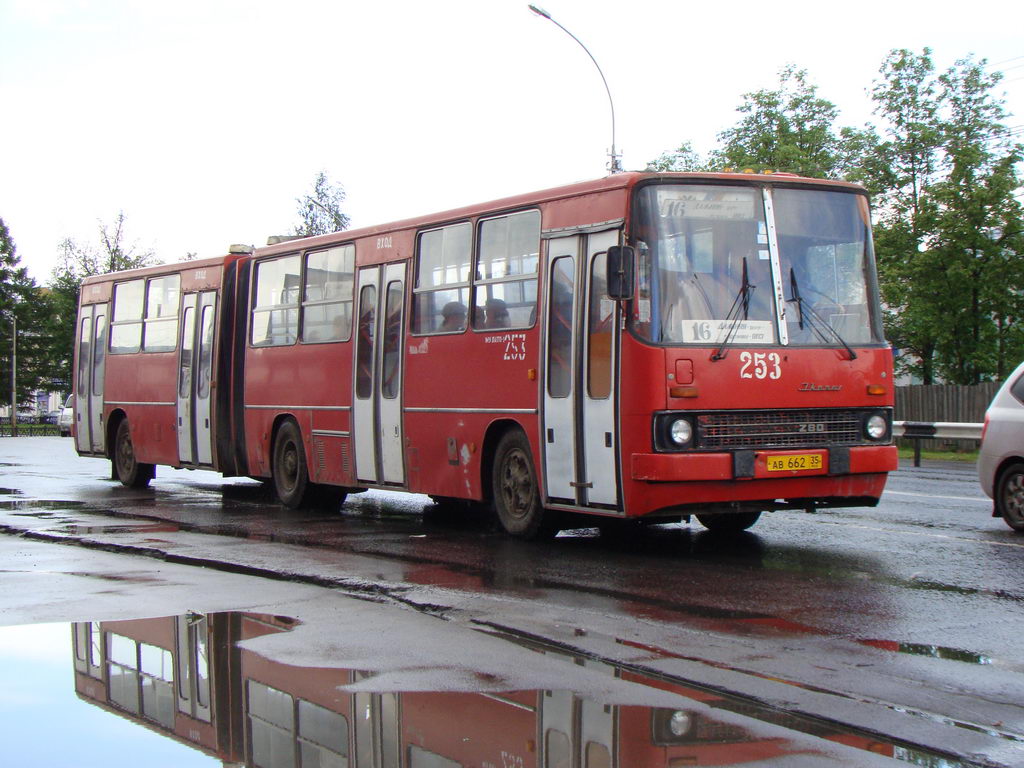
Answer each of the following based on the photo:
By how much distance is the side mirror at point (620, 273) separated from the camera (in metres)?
10.9

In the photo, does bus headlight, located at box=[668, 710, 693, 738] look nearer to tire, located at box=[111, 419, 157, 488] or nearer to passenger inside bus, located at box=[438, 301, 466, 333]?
passenger inside bus, located at box=[438, 301, 466, 333]

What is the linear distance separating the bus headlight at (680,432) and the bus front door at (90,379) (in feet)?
45.9

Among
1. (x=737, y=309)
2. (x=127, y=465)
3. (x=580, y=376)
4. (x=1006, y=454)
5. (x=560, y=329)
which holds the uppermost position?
(x=737, y=309)

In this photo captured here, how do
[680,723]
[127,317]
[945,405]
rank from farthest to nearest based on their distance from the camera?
[945,405]
[127,317]
[680,723]

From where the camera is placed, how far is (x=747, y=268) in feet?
37.0

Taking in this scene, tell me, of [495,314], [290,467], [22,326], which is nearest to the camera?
[495,314]

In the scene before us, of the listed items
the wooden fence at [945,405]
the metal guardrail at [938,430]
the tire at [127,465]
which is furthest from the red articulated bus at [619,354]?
the wooden fence at [945,405]

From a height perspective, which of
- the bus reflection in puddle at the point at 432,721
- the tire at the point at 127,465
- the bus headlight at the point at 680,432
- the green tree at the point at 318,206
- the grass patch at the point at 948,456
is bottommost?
the bus reflection in puddle at the point at 432,721

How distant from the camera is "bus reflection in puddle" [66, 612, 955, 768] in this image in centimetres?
525

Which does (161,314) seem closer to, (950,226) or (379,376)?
(379,376)

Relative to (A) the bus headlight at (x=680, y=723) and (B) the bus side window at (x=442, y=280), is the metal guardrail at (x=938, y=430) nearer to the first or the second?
(B) the bus side window at (x=442, y=280)

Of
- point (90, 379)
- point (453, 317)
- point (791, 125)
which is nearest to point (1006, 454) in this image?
point (453, 317)

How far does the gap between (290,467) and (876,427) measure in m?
8.25

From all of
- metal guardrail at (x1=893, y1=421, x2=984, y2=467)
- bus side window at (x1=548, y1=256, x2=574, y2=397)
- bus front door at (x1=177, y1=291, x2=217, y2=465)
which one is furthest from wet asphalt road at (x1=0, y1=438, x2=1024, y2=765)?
metal guardrail at (x1=893, y1=421, x2=984, y2=467)
